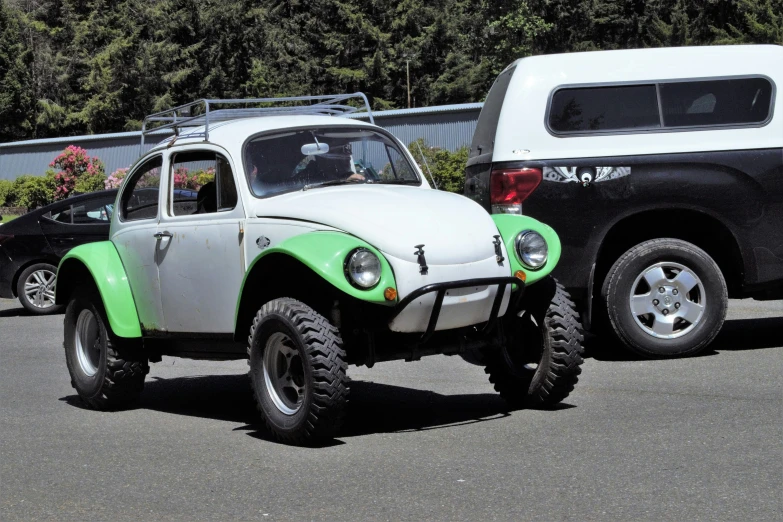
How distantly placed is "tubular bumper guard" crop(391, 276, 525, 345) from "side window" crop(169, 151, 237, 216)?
158 centimetres

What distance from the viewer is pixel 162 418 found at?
305 inches

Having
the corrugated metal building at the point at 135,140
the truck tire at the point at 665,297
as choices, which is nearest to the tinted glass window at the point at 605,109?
the truck tire at the point at 665,297

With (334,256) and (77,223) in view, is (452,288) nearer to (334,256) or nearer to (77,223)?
(334,256)

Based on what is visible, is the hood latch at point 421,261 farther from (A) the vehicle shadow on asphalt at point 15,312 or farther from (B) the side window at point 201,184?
(A) the vehicle shadow on asphalt at point 15,312

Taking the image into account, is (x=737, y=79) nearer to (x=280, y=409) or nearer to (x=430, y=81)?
(x=280, y=409)

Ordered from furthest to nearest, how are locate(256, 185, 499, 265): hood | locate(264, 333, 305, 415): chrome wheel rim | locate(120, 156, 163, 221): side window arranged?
locate(120, 156, 163, 221): side window
locate(264, 333, 305, 415): chrome wheel rim
locate(256, 185, 499, 265): hood

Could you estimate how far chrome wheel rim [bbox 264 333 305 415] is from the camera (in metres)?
6.54

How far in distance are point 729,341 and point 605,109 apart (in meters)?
2.54

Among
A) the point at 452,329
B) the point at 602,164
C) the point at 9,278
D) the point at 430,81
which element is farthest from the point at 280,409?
the point at 430,81

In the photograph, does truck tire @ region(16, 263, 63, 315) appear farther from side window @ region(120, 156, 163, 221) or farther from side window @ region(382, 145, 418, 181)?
side window @ region(382, 145, 418, 181)

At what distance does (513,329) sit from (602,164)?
2.50 meters

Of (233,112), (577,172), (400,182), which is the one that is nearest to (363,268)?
(400,182)

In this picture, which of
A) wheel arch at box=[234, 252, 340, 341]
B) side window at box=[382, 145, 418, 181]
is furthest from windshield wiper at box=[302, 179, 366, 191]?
wheel arch at box=[234, 252, 340, 341]

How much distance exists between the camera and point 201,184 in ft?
25.2
